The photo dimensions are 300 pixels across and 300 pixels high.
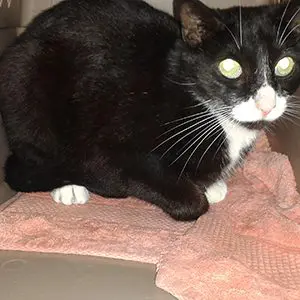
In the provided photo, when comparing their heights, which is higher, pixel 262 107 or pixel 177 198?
pixel 262 107

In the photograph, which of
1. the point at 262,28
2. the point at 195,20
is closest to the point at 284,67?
the point at 262,28

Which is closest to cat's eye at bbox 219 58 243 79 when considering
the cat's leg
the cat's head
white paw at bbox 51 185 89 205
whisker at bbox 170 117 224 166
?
the cat's head

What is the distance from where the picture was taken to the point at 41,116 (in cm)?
135

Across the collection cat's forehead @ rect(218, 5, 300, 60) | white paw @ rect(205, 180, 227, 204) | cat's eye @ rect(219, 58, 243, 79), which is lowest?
white paw @ rect(205, 180, 227, 204)

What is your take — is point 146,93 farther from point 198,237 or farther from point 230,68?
point 198,237

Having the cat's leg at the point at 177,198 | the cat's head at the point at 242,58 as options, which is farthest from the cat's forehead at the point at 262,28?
the cat's leg at the point at 177,198

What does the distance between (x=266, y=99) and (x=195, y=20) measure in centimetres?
22

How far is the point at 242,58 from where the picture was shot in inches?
46.1

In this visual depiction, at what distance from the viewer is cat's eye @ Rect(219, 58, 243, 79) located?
1176 mm

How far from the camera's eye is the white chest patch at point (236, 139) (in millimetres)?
1334

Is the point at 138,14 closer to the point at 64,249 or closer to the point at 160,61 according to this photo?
the point at 160,61

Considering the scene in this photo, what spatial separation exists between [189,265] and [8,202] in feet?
1.78

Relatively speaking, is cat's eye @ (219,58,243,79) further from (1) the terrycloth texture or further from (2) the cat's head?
(1) the terrycloth texture

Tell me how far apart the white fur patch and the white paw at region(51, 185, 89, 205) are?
0.44 meters
